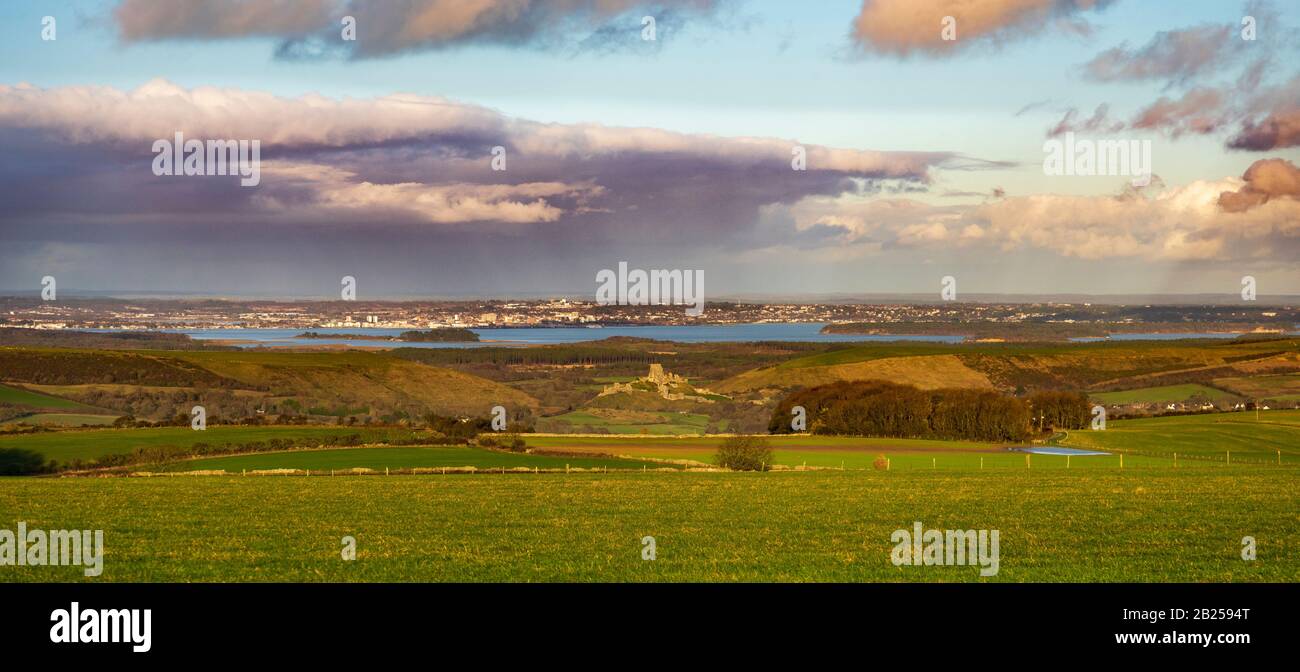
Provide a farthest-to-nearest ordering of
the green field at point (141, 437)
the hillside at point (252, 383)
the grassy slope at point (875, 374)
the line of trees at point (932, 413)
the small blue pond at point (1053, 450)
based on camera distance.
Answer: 1. the grassy slope at point (875, 374)
2. the hillside at point (252, 383)
3. the line of trees at point (932, 413)
4. the small blue pond at point (1053, 450)
5. the green field at point (141, 437)

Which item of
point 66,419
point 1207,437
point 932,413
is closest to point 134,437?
point 66,419

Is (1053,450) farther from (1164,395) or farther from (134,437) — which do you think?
(134,437)

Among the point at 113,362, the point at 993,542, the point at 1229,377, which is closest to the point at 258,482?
the point at 993,542

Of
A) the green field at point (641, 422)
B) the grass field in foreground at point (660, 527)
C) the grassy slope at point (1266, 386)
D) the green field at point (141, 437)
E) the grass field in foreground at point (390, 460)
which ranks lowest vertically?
the green field at point (641, 422)

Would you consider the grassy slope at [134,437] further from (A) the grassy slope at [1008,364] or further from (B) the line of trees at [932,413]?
(A) the grassy slope at [1008,364]

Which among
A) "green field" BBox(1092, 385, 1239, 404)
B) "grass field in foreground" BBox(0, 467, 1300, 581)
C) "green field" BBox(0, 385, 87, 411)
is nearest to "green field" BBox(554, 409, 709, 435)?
"green field" BBox(0, 385, 87, 411)

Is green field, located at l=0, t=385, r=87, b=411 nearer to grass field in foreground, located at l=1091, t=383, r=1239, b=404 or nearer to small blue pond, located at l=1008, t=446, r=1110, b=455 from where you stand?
small blue pond, located at l=1008, t=446, r=1110, b=455

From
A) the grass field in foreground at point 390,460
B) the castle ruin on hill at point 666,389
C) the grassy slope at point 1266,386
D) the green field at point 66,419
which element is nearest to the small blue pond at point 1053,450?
the grass field in foreground at point 390,460
